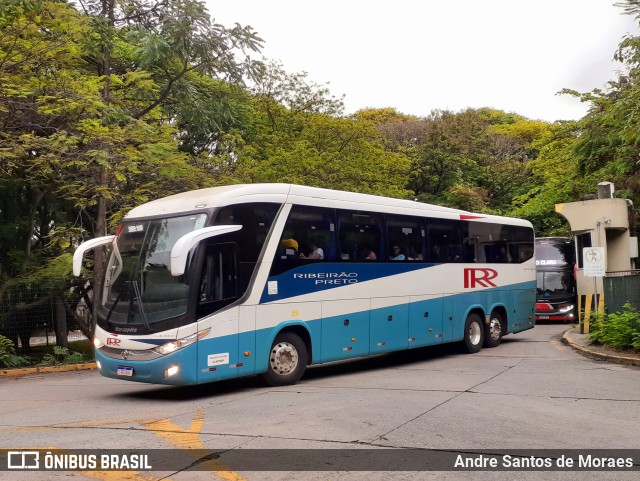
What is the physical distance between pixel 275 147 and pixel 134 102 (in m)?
12.7

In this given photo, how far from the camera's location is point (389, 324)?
48.3ft

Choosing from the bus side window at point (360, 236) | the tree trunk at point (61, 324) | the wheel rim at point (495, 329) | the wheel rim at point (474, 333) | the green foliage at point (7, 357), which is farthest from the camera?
the tree trunk at point (61, 324)

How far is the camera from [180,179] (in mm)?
20406

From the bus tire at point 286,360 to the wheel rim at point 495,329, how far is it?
7918 mm

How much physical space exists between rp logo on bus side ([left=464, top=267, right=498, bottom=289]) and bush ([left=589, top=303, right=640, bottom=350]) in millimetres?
2986

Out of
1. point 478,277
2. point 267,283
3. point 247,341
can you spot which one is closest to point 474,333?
point 478,277

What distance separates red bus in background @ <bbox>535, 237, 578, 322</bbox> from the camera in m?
29.4

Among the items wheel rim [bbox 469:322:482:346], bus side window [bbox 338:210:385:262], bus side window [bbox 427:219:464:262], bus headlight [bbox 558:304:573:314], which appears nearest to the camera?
bus side window [bbox 338:210:385:262]

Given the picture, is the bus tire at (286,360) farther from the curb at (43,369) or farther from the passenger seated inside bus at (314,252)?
the curb at (43,369)

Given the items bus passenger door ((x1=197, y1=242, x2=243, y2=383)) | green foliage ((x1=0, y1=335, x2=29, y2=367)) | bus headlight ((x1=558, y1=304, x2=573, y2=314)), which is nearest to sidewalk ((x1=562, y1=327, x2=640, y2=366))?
bus passenger door ((x1=197, y1=242, x2=243, y2=383))

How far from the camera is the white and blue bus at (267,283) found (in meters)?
10.7

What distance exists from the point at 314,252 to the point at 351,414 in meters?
4.46

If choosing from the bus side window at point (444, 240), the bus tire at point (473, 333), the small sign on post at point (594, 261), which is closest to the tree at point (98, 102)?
the bus side window at point (444, 240)

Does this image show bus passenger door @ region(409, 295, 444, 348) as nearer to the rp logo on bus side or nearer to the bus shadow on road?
the bus shadow on road
